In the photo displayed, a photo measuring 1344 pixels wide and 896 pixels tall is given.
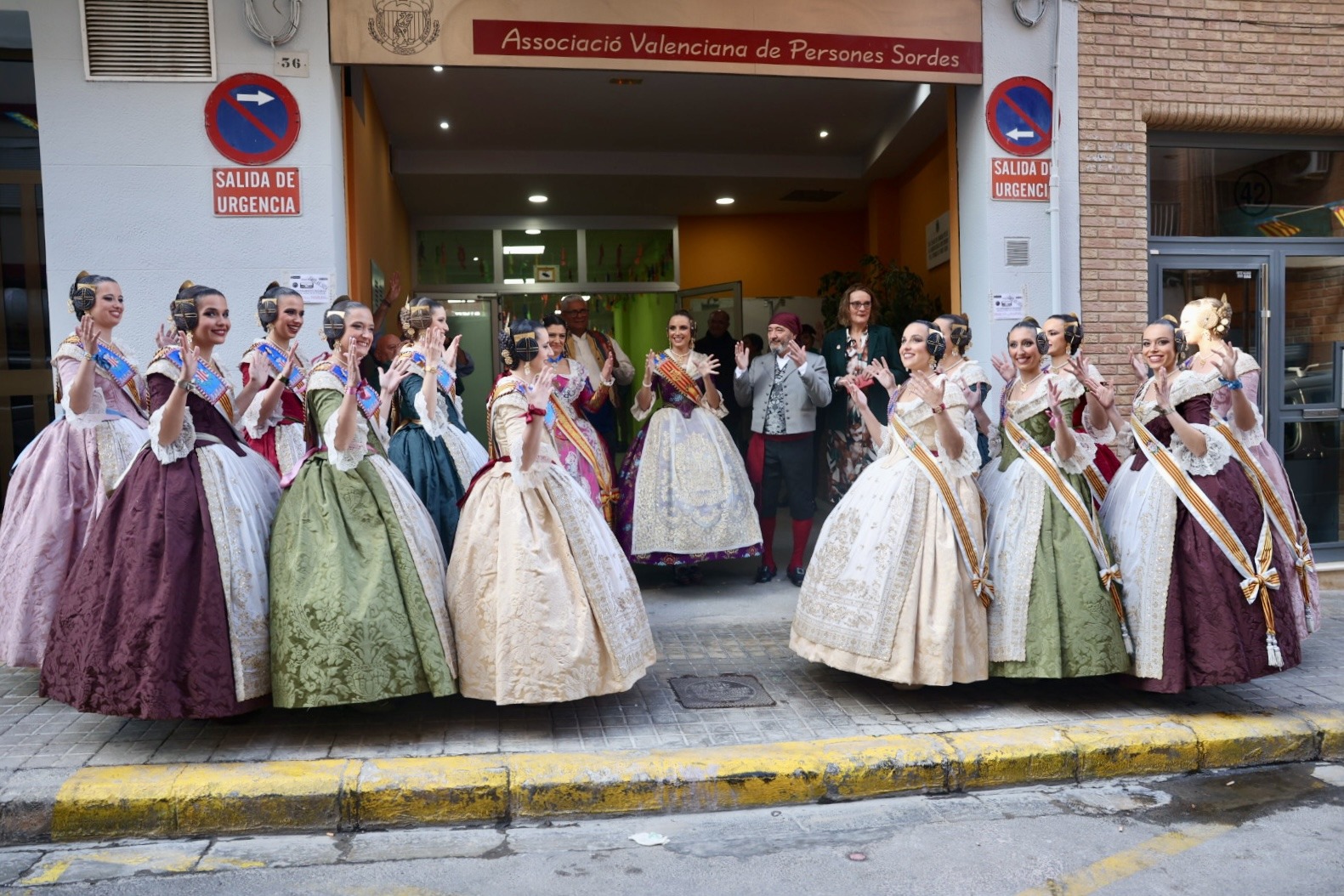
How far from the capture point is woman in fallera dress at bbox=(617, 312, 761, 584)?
7.34 metres

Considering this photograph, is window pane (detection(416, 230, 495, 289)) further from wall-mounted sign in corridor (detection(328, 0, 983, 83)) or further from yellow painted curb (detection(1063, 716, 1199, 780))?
yellow painted curb (detection(1063, 716, 1199, 780))

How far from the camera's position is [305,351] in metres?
6.70

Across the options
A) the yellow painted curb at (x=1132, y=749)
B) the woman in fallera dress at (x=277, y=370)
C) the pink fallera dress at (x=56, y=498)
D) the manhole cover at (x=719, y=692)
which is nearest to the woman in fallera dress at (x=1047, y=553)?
the yellow painted curb at (x=1132, y=749)

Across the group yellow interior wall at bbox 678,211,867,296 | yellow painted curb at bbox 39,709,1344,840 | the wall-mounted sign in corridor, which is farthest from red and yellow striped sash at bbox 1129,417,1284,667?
yellow interior wall at bbox 678,211,867,296

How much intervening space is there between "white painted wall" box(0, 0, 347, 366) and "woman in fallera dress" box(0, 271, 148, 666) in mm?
1554

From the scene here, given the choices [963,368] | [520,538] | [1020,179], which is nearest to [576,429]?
[520,538]

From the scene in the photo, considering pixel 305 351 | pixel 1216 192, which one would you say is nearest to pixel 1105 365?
pixel 1216 192

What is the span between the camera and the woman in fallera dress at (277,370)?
5410 mm

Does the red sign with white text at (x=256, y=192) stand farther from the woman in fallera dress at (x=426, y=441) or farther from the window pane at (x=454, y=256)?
the window pane at (x=454, y=256)

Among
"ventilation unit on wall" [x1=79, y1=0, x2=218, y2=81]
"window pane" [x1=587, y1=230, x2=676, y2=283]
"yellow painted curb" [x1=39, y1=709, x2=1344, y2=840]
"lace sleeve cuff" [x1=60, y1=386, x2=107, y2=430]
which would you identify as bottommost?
"yellow painted curb" [x1=39, y1=709, x2=1344, y2=840]

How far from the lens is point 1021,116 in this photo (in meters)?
7.61

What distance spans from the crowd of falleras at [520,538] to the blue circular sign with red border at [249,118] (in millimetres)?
1661

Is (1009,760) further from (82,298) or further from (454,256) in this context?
(454,256)

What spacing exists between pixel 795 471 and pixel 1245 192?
13.2 feet
